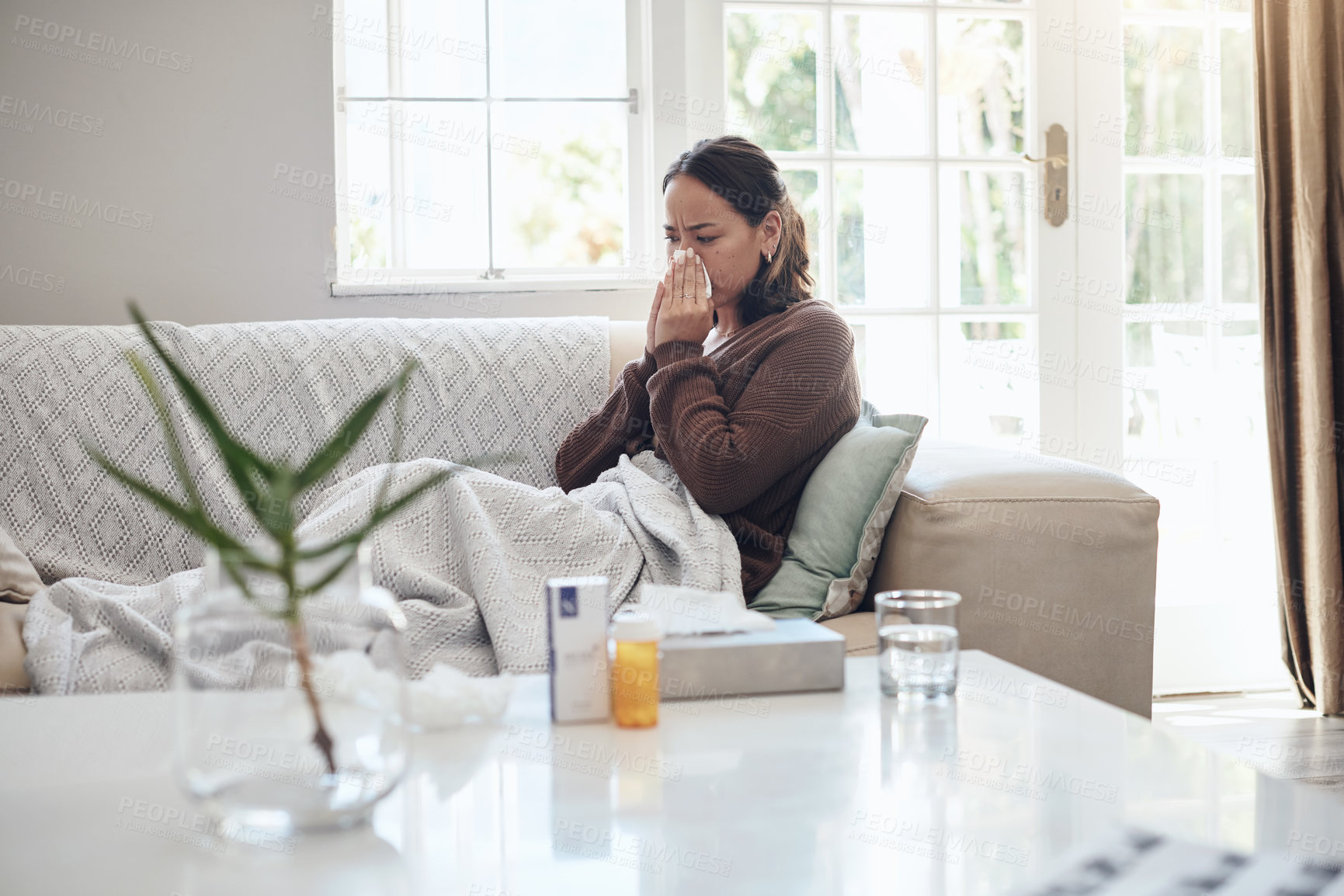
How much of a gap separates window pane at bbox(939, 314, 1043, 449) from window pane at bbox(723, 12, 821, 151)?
0.61 metres

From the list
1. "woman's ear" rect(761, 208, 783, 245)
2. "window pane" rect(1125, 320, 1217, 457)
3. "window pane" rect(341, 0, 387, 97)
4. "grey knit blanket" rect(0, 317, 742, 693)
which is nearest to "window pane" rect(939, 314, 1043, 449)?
"window pane" rect(1125, 320, 1217, 457)

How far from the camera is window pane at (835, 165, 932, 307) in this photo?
2684 mm

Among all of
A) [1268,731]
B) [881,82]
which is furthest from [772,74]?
[1268,731]

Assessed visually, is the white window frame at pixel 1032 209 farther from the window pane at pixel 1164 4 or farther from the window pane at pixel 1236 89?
the window pane at pixel 1236 89

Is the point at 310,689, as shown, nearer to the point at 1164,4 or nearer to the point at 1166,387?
the point at 1166,387

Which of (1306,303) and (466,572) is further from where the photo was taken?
(1306,303)

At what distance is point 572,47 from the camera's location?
272cm

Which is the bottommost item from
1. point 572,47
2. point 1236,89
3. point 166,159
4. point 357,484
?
point 357,484

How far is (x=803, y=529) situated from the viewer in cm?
167

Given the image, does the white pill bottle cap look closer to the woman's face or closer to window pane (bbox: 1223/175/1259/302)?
the woman's face

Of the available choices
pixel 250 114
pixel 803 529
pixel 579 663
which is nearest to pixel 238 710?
pixel 579 663

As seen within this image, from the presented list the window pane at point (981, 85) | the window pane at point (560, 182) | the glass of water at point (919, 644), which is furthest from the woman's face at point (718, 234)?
the glass of water at point (919, 644)

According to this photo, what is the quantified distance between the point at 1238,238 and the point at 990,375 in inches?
28.2

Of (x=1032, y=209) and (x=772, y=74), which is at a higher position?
(x=772, y=74)
